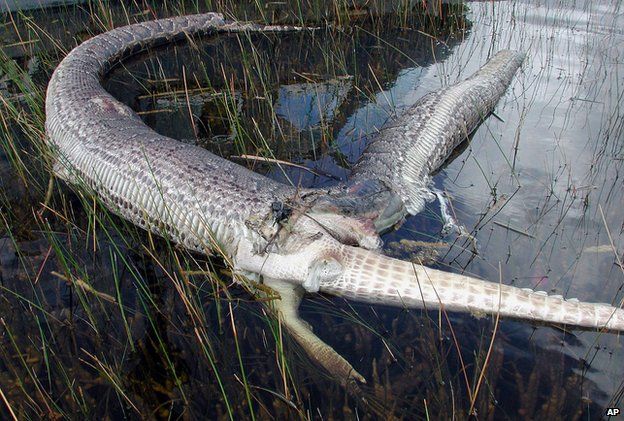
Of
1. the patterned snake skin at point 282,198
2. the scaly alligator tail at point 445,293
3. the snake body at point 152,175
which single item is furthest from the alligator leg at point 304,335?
the snake body at point 152,175

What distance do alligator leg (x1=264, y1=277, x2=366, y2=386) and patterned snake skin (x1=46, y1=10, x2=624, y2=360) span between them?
0.02m

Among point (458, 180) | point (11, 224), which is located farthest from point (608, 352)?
point (11, 224)

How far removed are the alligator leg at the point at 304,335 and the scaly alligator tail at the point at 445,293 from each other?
192 millimetres

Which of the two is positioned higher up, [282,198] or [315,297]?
[282,198]

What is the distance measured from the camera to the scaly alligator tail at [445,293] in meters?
2.81

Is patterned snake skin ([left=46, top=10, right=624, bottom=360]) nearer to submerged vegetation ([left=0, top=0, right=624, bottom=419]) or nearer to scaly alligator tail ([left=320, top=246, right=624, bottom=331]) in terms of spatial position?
scaly alligator tail ([left=320, top=246, right=624, bottom=331])

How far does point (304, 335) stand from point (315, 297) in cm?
39

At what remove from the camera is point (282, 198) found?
343cm

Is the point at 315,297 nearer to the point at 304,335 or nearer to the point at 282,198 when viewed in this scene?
the point at 304,335

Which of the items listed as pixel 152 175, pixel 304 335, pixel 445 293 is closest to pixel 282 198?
pixel 152 175

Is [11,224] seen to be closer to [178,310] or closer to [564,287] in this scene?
[178,310]

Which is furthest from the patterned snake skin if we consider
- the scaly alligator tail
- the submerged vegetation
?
the submerged vegetation

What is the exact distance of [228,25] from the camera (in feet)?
23.2

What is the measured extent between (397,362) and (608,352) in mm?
1024
